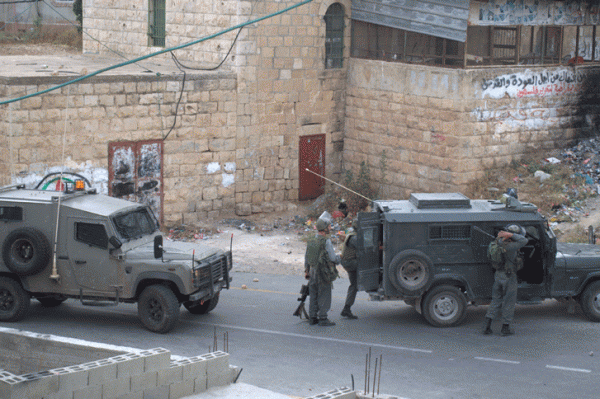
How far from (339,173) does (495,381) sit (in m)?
12.3

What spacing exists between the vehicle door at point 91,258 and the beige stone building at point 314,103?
19.1ft

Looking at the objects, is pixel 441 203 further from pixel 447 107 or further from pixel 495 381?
pixel 447 107

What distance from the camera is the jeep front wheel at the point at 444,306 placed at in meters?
11.1

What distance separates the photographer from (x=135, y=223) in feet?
38.0

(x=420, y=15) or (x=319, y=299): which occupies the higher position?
(x=420, y=15)

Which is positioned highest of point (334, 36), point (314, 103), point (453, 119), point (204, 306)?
point (334, 36)

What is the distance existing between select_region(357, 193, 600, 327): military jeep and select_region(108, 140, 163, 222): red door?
7.93 metres

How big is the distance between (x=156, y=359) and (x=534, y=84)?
1341 centimetres

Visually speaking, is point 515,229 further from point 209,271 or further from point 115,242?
point 115,242

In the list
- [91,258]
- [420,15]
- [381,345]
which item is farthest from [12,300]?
[420,15]

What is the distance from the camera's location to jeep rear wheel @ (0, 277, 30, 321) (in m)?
11.2

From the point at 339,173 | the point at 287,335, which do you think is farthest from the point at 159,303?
the point at 339,173

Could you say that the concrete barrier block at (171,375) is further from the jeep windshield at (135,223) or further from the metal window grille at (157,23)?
the metal window grille at (157,23)

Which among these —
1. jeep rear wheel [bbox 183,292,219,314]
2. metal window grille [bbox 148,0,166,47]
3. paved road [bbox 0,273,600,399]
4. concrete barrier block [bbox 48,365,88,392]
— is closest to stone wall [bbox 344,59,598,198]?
metal window grille [bbox 148,0,166,47]
